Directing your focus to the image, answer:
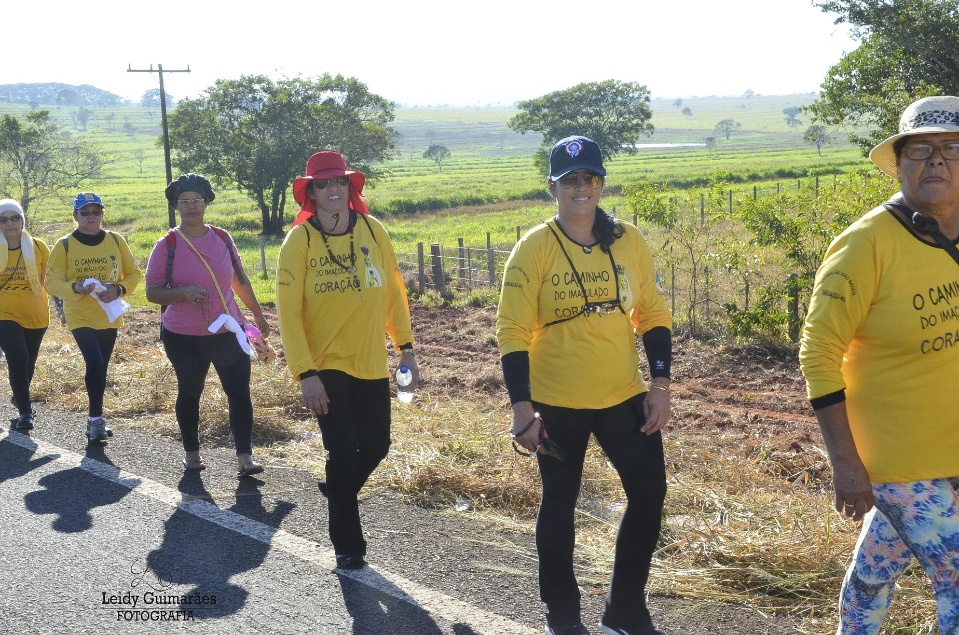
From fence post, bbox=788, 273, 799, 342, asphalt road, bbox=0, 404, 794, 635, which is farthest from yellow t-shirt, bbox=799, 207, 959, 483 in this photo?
fence post, bbox=788, 273, 799, 342

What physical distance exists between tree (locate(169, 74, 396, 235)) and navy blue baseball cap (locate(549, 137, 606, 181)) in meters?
41.9

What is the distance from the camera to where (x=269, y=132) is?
45.8 meters

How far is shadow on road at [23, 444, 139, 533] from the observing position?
5.59m

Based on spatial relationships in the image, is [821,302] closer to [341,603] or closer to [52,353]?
[341,603]

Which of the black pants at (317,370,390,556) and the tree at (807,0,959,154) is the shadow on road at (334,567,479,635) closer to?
the black pants at (317,370,390,556)

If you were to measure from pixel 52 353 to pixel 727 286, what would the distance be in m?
8.04

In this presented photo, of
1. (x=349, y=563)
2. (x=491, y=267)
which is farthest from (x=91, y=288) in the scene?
(x=491, y=267)

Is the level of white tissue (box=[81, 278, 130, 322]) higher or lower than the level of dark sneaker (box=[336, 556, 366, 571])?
higher

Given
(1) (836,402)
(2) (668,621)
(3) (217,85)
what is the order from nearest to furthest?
1. (1) (836,402)
2. (2) (668,621)
3. (3) (217,85)

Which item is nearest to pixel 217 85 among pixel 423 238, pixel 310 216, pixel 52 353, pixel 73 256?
pixel 423 238

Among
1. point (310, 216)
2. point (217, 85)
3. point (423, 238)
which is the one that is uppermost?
point (217, 85)

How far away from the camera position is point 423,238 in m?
37.3

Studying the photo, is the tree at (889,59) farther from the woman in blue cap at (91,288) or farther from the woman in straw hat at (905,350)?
the woman in straw hat at (905,350)

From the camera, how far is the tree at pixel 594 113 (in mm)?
72188
